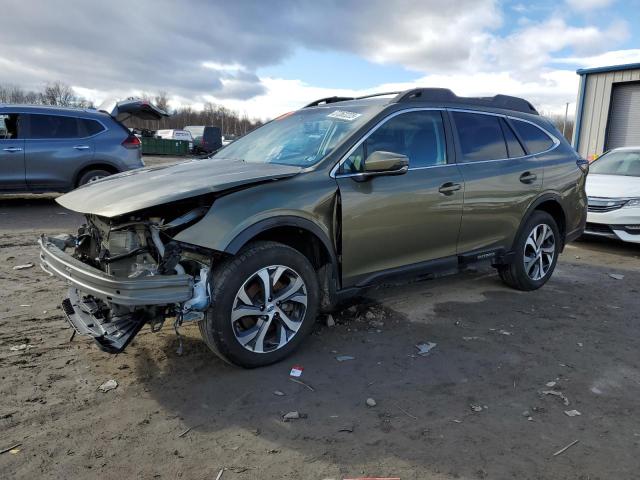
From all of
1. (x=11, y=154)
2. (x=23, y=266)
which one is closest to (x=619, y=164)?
(x=23, y=266)

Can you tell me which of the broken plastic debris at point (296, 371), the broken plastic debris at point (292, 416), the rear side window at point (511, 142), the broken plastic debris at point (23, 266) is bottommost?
the broken plastic debris at point (292, 416)

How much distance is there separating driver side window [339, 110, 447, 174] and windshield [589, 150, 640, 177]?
5892mm

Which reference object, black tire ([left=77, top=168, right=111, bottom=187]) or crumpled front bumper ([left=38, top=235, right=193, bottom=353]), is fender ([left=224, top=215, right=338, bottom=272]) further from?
black tire ([left=77, top=168, right=111, bottom=187])

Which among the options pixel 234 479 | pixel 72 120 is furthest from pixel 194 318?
pixel 72 120

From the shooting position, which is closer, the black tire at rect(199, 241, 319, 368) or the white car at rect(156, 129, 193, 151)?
the black tire at rect(199, 241, 319, 368)

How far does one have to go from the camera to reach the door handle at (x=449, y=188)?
4.24 metres

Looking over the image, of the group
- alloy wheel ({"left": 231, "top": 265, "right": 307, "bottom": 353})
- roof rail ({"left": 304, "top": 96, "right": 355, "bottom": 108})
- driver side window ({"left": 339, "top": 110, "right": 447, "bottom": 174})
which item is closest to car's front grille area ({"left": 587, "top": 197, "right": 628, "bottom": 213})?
driver side window ({"left": 339, "top": 110, "right": 447, "bottom": 174})

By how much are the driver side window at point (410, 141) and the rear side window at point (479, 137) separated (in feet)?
0.88

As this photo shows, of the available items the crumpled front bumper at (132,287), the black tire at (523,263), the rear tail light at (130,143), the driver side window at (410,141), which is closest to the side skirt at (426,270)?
the black tire at (523,263)

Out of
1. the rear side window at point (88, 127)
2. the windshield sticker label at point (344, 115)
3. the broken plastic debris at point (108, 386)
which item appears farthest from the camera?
the rear side window at point (88, 127)

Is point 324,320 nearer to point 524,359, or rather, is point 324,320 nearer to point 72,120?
point 524,359

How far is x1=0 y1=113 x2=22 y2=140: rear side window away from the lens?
8.76 metres

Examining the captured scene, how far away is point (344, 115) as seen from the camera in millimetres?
4180

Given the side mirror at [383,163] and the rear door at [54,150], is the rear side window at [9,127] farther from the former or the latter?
the side mirror at [383,163]
